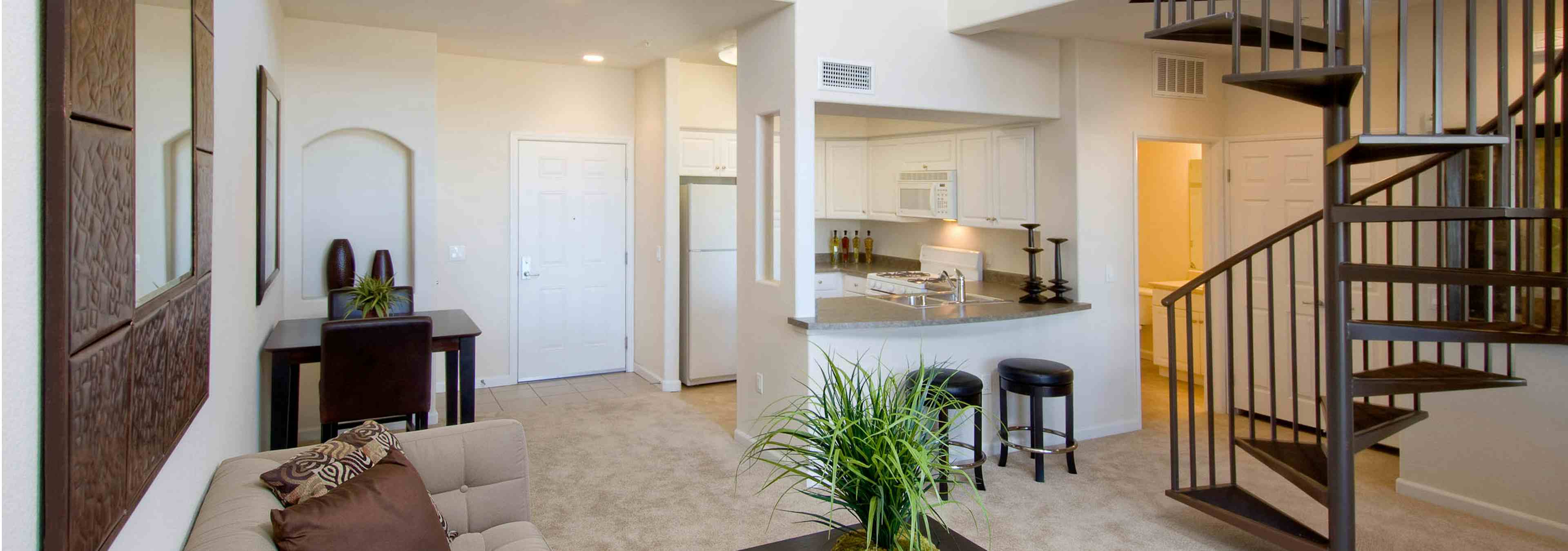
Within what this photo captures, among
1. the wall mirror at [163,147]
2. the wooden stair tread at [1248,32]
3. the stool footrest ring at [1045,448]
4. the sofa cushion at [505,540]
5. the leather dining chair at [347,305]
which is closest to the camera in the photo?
the wall mirror at [163,147]

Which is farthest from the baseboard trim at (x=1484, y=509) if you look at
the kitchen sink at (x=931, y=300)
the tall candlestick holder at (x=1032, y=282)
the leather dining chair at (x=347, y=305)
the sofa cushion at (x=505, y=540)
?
the leather dining chair at (x=347, y=305)

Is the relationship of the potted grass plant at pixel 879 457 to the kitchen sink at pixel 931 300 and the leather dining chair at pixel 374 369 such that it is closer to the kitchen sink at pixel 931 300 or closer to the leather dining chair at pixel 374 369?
the leather dining chair at pixel 374 369

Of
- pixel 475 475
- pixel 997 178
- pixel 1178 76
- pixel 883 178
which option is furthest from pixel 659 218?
pixel 475 475

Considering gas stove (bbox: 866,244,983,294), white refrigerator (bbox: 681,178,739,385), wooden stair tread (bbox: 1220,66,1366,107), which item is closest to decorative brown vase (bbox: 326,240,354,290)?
white refrigerator (bbox: 681,178,739,385)

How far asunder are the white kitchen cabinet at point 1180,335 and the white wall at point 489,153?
4312 millimetres

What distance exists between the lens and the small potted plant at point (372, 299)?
4.38 meters

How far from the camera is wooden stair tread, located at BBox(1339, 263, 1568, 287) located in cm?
258

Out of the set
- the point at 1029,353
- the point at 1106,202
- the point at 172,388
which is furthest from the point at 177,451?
the point at 1106,202

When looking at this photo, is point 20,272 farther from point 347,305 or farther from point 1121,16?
point 1121,16

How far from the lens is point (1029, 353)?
479cm

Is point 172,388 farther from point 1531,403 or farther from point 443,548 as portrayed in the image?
point 1531,403

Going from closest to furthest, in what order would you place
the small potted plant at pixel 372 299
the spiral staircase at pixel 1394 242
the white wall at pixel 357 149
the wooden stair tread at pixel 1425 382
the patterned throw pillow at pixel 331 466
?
the patterned throw pillow at pixel 331 466 < the spiral staircase at pixel 1394 242 < the wooden stair tread at pixel 1425 382 < the small potted plant at pixel 372 299 < the white wall at pixel 357 149

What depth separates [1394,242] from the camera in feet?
14.3

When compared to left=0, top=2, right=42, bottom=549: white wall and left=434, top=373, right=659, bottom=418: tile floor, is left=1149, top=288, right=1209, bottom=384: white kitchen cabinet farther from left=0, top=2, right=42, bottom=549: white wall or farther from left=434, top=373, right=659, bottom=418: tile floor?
left=0, top=2, right=42, bottom=549: white wall
